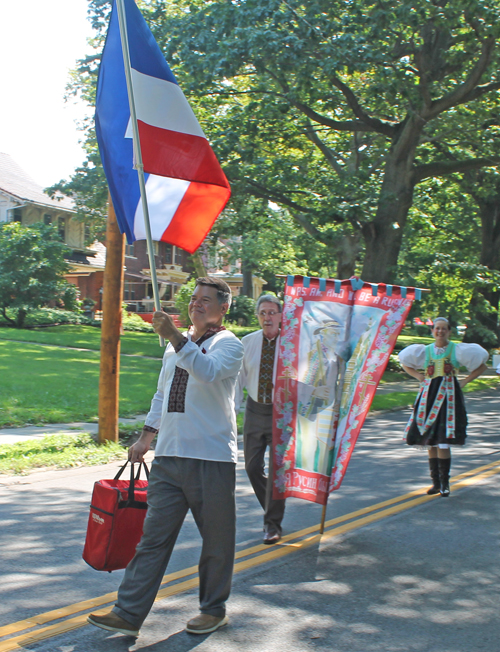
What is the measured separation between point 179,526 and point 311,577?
59.2 inches

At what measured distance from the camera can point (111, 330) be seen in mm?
9555

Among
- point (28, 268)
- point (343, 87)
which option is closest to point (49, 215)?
point (28, 268)

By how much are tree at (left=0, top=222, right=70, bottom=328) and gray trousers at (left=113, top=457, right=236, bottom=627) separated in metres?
28.4

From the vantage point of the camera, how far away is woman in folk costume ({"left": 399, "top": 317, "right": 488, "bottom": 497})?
25.3ft

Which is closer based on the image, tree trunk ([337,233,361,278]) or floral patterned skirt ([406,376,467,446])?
floral patterned skirt ([406,376,467,446])

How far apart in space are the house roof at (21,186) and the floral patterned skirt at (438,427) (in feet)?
112

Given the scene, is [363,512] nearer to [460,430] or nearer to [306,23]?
[460,430]

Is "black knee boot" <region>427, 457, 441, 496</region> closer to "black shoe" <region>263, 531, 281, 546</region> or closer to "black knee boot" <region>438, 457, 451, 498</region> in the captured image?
"black knee boot" <region>438, 457, 451, 498</region>

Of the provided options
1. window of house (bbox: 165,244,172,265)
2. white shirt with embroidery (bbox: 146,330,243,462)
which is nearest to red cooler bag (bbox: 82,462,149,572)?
white shirt with embroidery (bbox: 146,330,243,462)

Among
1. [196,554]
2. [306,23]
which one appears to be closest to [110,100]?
[196,554]

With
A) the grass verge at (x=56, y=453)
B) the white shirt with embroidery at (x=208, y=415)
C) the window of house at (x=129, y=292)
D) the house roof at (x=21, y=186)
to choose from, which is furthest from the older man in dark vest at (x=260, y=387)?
the window of house at (x=129, y=292)

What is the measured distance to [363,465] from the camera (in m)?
9.39

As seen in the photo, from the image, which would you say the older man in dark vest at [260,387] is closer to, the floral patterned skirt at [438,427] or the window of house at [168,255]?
the floral patterned skirt at [438,427]

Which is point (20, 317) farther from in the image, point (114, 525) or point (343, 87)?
point (114, 525)
